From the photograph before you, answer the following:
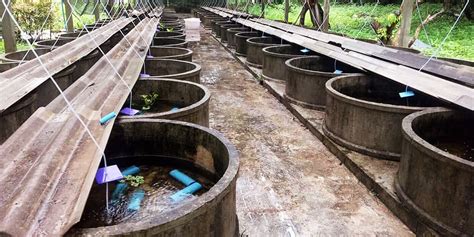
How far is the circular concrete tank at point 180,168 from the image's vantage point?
2.43 m

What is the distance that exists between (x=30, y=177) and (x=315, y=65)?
7495 millimetres

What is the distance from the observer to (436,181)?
3.82 meters

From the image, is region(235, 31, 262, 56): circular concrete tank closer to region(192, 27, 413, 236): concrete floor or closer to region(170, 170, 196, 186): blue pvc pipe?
region(192, 27, 413, 236): concrete floor

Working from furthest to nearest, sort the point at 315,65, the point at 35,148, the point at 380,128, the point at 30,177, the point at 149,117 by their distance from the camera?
the point at 315,65, the point at 380,128, the point at 149,117, the point at 35,148, the point at 30,177

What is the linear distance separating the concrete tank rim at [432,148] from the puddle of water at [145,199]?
2.13 meters

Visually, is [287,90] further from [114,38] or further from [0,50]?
[0,50]

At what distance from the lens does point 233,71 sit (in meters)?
12.5

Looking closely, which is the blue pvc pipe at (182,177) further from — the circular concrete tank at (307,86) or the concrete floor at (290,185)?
the circular concrete tank at (307,86)

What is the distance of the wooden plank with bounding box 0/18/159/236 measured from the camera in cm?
231

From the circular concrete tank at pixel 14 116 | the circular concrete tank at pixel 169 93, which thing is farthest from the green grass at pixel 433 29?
the circular concrete tank at pixel 14 116

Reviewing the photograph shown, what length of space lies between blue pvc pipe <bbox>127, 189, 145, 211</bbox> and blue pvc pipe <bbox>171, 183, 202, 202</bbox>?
30cm

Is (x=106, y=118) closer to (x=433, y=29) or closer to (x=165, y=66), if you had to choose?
(x=165, y=66)

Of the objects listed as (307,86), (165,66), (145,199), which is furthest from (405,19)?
(145,199)

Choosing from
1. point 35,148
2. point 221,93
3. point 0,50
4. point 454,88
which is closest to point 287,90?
point 221,93
